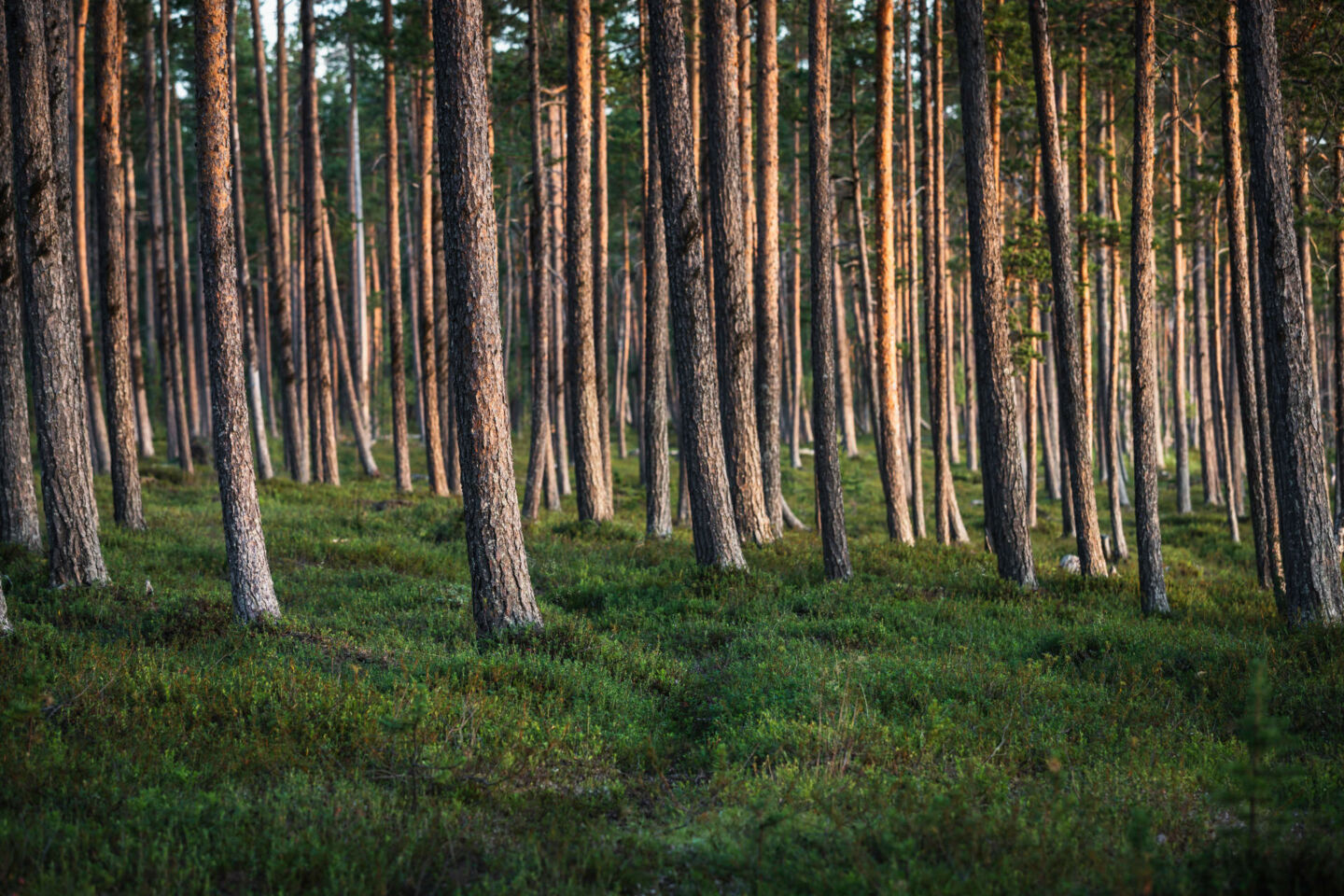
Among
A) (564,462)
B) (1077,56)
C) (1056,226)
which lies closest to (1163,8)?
(1077,56)

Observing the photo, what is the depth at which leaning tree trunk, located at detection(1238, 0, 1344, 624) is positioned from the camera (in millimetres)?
9961

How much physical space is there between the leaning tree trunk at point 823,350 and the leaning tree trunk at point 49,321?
9.03m

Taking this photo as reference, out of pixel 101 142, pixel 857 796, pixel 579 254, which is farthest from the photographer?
pixel 579 254

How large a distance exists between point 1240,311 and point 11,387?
16516 mm

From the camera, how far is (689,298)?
11977 mm

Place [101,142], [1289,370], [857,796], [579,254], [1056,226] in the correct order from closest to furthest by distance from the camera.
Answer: [857,796], [1289,370], [1056,226], [101,142], [579,254]

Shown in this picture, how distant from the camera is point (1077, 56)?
65.7 ft

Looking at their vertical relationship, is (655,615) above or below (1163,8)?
below

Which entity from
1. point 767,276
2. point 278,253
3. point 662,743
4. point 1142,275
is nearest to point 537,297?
point 767,276

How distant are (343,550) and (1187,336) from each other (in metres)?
45.5

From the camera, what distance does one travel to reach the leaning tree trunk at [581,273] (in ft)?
53.9

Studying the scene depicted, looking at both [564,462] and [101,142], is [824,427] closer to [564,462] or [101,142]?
[564,462]

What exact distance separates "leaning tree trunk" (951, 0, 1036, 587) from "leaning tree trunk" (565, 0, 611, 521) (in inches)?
272

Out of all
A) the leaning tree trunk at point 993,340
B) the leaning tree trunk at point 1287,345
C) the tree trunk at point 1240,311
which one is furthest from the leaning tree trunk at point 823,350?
the tree trunk at point 1240,311
